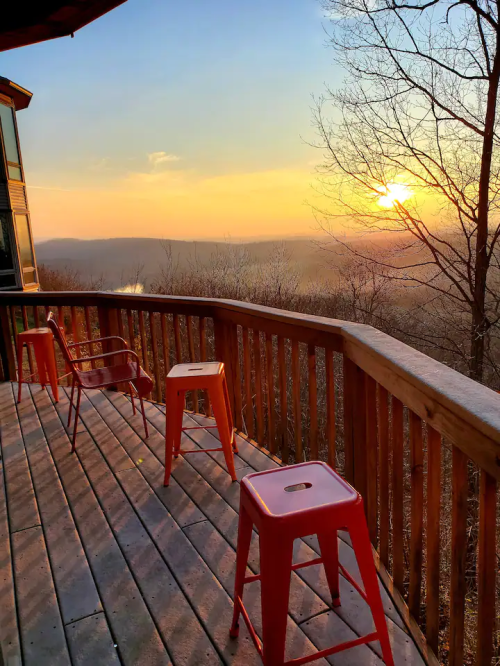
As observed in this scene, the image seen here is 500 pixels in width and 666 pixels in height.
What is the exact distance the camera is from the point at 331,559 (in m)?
1.64

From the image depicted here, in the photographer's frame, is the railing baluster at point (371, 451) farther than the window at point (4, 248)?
No

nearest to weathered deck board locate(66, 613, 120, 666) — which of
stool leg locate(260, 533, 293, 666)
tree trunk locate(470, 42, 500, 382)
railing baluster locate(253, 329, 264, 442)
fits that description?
stool leg locate(260, 533, 293, 666)

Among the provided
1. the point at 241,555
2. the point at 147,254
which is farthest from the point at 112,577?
the point at 147,254

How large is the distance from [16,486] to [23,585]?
3.07ft

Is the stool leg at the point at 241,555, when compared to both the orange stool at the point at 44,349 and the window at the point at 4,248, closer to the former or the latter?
the orange stool at the point at 44,349

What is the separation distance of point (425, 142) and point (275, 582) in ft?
26.4

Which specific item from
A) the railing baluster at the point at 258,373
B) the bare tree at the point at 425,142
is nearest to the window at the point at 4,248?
the bare tree at the point at 425,142

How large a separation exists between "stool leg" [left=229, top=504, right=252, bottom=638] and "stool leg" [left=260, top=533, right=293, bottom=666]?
0.20 meters

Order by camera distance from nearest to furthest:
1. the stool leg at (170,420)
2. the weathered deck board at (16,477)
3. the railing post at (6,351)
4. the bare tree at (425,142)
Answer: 1. the weathered deck board at (16,477)
2. the stool leg at (170,420)
3. the railing post at (6,351)
4. the bare tree at (425,142)

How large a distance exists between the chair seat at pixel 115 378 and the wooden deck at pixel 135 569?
15.6 inches

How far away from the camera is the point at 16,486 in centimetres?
265

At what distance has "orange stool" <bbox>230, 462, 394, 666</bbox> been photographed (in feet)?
4.05

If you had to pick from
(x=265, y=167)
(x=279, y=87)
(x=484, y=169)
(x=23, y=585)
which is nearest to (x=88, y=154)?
(x=265, y=167)

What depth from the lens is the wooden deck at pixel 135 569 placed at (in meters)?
1.51
